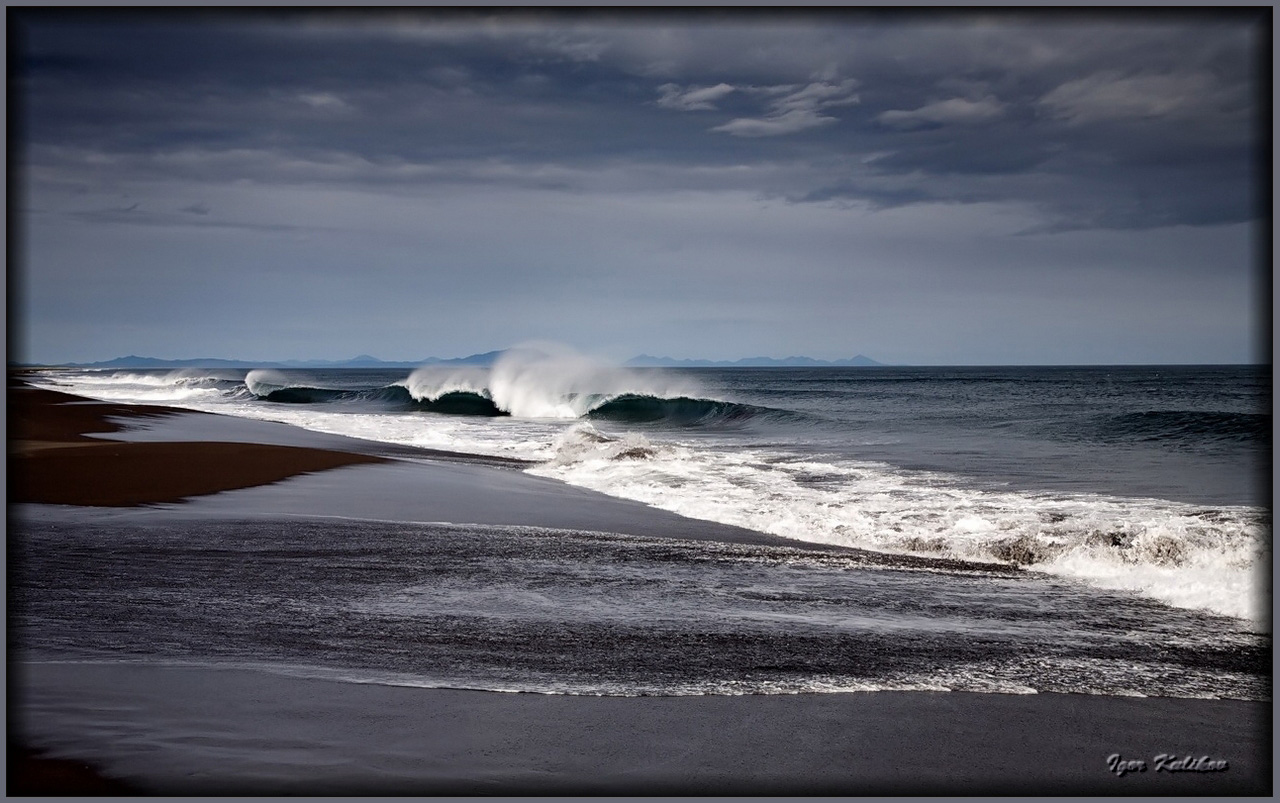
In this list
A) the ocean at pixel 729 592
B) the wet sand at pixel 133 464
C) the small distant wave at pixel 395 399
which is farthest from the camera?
the small distant wave at pixel 395 399

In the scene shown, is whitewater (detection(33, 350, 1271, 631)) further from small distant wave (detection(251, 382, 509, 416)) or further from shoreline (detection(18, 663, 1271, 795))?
shoreline (detection(18, 663, 1271, 795))

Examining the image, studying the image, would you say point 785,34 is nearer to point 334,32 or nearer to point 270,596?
point 334,32

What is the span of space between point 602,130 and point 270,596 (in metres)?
2.88

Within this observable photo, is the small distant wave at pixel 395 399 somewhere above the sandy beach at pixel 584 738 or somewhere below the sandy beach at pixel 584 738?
above

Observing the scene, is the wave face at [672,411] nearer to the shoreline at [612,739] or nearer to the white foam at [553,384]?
the white foam at [553,384]

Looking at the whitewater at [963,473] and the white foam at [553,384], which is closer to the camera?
the whitewater at [963,473]

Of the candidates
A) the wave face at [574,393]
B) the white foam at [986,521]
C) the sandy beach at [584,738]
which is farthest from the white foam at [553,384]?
the sandy beach at [584,738]

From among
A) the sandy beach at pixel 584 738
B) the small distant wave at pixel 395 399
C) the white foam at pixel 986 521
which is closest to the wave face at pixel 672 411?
the small distant wave at pixel 395 399

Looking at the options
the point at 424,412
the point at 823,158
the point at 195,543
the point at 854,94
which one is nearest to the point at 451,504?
the point at 195,543
